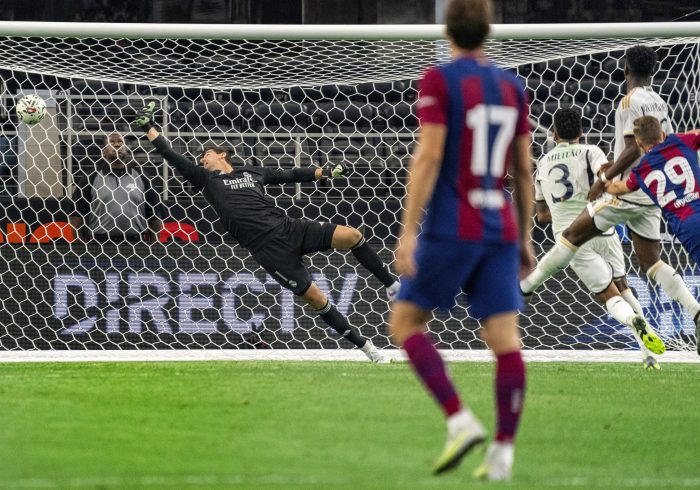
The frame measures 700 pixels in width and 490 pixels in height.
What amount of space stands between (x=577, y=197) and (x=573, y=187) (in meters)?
0.10

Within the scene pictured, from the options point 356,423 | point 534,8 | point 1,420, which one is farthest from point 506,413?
point 534,8

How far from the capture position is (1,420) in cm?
596

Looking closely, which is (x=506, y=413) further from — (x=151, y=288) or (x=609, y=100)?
(x=609, y=100)

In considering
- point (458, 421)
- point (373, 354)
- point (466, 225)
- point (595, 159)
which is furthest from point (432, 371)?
point (595, 159)

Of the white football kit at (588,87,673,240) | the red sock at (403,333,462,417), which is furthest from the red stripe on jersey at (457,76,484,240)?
the white football kit at (588,87,673,240)

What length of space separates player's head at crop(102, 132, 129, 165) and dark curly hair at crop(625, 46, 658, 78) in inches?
184

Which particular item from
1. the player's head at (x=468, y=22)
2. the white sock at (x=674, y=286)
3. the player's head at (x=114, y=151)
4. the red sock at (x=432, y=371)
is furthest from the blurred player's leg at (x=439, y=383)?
the player's head at (x=114, y=151)

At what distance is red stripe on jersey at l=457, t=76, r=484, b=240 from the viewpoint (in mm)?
4316

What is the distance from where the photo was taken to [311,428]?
5.67 metres

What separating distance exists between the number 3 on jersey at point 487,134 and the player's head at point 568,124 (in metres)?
5.24

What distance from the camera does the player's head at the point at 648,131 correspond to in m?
8.31

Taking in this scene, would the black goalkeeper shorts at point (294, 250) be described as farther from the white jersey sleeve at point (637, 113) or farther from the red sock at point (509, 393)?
the red sock at point (509, 393)

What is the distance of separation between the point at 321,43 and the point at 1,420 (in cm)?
674

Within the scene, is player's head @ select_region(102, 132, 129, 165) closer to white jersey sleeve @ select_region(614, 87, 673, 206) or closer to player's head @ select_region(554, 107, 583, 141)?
player's head @ select_region(554, 107, 583, 141)
